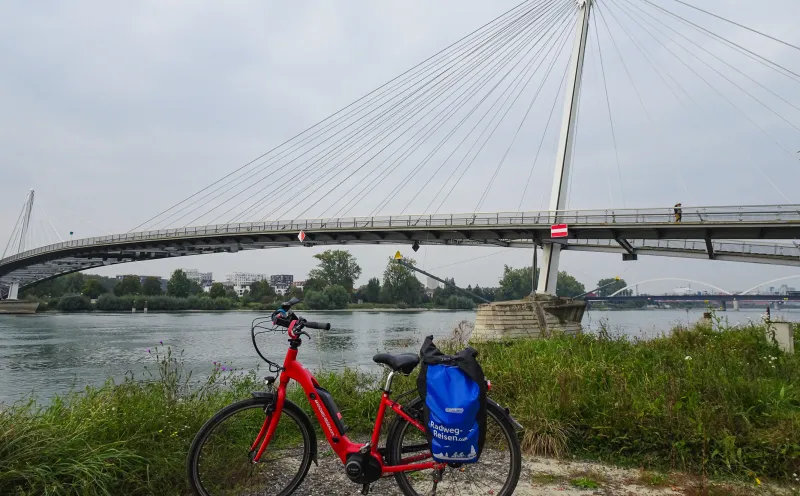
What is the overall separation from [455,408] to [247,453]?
1287mm

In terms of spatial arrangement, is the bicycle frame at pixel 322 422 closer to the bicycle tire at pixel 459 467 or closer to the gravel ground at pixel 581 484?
the bicycle tire at pixel 459 467

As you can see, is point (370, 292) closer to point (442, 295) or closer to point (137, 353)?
point (442, 295)

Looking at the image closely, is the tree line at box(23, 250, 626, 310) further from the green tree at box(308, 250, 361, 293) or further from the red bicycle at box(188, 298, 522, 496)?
the red bicycle at box(188, 298, 522, 496)

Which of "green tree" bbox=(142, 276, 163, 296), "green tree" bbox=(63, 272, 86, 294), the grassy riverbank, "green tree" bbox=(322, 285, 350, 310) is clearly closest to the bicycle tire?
the grassy riverbank

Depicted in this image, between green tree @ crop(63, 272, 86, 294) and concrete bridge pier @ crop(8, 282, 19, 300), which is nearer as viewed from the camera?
concrete bridge pier @ crop(8, 282, 19, 300)

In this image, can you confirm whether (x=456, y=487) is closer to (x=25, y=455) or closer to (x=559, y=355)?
(x=25, y=455)

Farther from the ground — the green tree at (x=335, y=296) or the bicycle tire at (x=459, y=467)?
the green tree at (x=335, y=296)

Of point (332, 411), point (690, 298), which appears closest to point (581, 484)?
point (332, 411)

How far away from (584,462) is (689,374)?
5.07ft

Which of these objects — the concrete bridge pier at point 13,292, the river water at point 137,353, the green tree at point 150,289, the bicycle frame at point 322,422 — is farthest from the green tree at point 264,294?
the bicycle frame at point 322,422

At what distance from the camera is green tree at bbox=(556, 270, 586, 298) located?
52438mm

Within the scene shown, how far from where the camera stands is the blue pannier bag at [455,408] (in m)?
2.46

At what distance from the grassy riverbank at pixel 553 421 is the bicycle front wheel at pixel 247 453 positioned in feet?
0.85

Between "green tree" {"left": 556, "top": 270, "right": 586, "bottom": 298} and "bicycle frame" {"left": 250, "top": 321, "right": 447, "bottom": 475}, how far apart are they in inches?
1995
